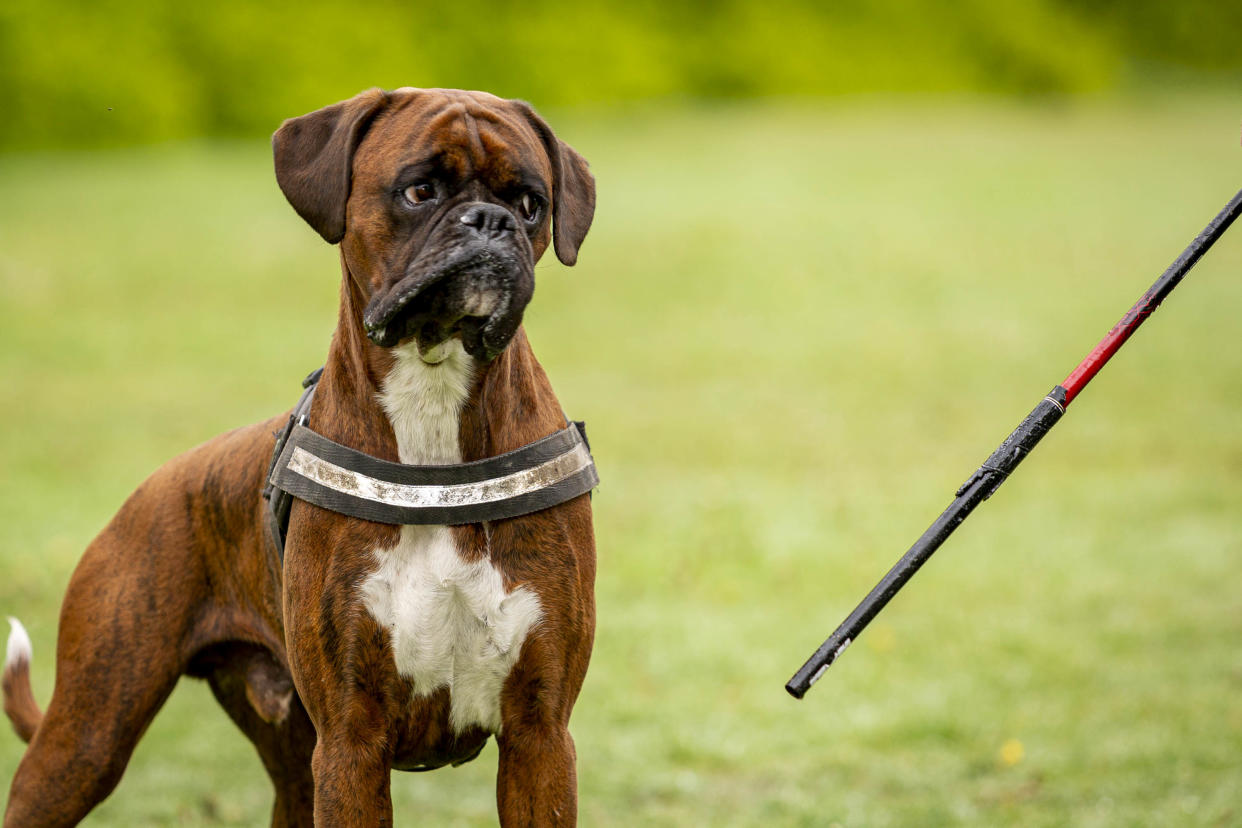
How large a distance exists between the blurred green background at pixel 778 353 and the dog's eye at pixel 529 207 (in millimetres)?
559

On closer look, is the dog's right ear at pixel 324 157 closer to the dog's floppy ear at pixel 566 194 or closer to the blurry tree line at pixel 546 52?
the dog's floppy ear at pixel 566 194

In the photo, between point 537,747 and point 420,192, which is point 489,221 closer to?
point 420,192

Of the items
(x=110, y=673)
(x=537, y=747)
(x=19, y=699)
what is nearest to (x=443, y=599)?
(x=537, y=747)

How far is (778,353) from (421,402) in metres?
13.4

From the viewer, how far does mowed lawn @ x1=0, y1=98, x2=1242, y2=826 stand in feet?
21.5

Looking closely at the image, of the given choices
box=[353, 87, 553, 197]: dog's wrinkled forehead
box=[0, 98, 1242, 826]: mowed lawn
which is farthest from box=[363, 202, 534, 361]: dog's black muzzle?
box=[0, 98, 1242, 826]: mowed lawn

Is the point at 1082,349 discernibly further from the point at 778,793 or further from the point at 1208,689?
the point at 778,793

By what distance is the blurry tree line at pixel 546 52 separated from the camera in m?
22.9

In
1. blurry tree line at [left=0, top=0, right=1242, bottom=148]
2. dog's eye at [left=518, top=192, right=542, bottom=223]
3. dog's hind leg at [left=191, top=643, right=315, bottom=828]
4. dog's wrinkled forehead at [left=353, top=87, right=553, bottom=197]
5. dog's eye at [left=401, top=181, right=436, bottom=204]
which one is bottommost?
dog's hind leg at [left=191, top=643, right=315, bottom=828]

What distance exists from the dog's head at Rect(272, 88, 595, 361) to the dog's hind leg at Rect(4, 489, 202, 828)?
3.66 ft

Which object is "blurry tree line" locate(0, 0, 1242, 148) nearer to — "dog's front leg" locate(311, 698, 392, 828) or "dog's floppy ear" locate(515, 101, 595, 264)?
"dog's floppy ear" locate(515, 101, 595, 264)

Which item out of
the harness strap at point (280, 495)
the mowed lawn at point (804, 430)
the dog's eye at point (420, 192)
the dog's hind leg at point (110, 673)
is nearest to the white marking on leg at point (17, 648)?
the dog's hind leg at point (110, 673)

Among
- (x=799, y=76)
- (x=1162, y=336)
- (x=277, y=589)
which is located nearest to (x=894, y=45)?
(x=799, y=76)

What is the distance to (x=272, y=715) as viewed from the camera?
377cm
